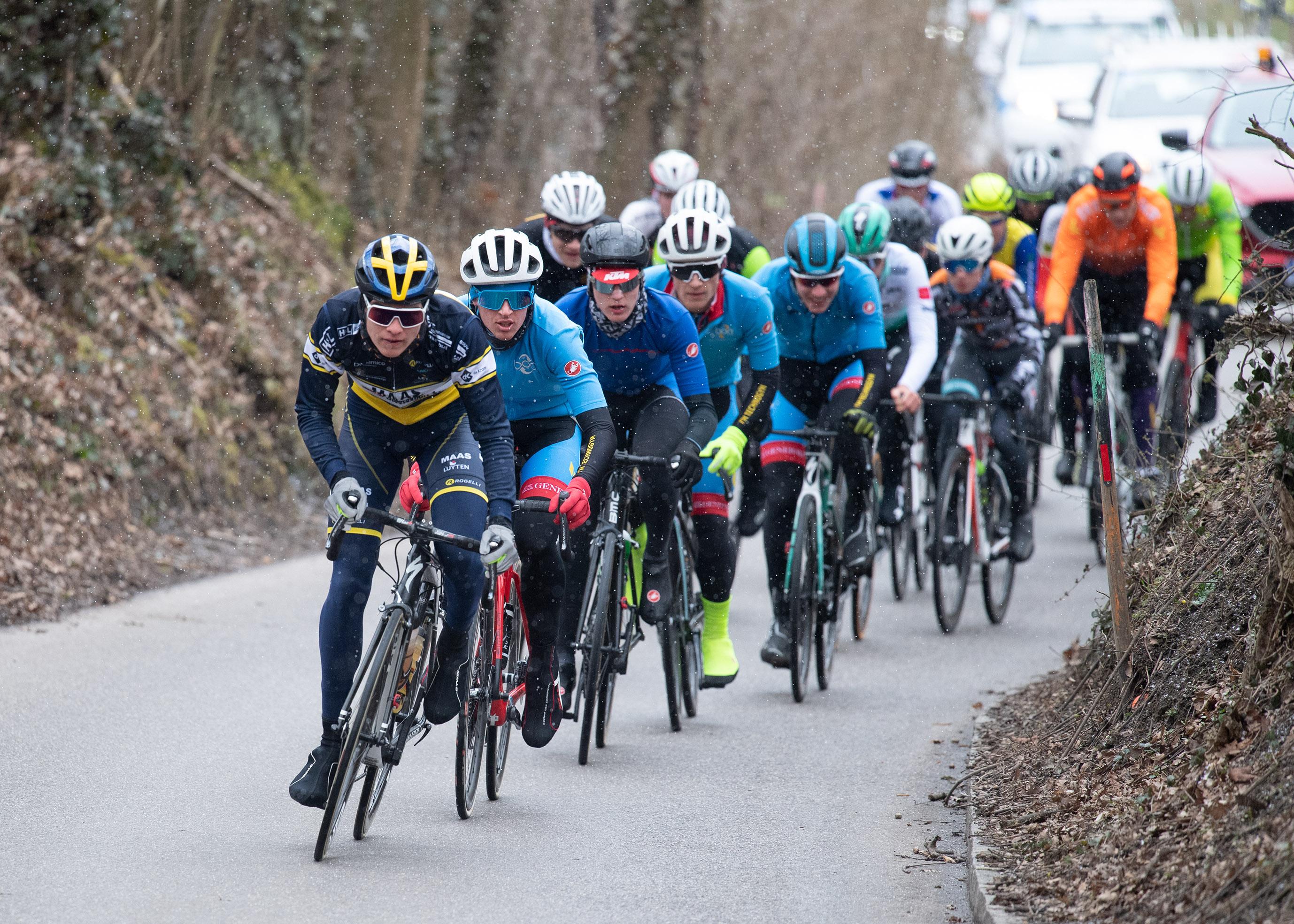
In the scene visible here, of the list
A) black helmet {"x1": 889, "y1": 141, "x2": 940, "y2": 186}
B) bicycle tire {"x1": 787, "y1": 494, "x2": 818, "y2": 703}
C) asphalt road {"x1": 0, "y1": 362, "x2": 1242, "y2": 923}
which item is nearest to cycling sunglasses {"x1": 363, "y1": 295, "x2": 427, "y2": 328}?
asphalt road {"x1": 0, "y1": 362, "x2": 1242, "y2": 923}

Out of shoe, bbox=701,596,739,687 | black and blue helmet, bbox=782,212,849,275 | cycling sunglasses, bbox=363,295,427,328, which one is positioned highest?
black and blue helmet, bbox=782,212,849,275

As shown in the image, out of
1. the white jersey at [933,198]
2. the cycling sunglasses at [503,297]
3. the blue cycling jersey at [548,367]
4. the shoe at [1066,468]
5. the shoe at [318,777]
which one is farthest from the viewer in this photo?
the white jersey at [933,198]

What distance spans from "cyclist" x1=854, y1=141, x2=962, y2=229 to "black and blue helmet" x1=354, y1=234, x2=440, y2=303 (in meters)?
7.30

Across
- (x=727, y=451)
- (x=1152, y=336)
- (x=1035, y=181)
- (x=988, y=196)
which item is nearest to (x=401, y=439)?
(x=727, y=451)

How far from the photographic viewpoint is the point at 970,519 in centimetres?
1005

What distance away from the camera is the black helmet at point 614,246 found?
283 inches

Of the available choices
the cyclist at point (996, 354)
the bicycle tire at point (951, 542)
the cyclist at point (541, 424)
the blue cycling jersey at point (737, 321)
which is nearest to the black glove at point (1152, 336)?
the cyclist at point (996, 354)

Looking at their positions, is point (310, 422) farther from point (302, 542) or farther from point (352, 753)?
point (302, 542)

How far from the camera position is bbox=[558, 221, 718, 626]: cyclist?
23.7ft

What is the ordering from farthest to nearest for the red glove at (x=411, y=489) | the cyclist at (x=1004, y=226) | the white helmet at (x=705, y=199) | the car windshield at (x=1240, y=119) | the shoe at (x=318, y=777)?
the car windshield at (x=1240, y=119), the cyclist at (x=1004, y=226), the white helmet at (x=705, y=199), the red glove at (x=411, y=489), the shoe at (x=318, y=777)

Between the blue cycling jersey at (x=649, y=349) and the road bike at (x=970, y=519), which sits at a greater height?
the blue cycling jersey at (x=649, y=349)

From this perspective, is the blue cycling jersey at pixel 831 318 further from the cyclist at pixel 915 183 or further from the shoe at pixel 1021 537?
the cyclist at pixel 915 183

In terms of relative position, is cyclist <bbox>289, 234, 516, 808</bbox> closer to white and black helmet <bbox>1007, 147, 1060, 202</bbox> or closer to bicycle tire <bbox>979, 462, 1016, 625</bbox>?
bicycle tire <bbox>979, 462, 1016, 625</bbox>

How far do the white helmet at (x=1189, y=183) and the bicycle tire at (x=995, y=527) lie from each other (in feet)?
9.05
